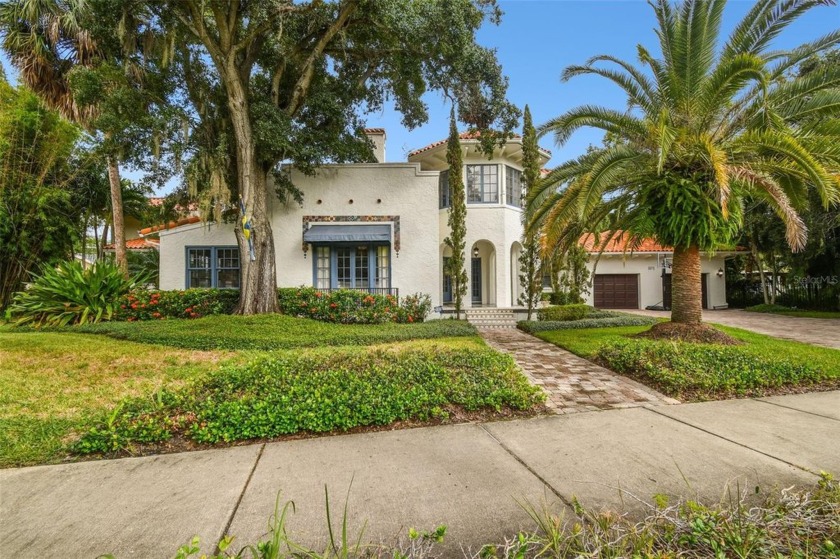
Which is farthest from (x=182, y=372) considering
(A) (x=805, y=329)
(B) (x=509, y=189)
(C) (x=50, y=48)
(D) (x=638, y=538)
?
(A) (x=805, y=329)

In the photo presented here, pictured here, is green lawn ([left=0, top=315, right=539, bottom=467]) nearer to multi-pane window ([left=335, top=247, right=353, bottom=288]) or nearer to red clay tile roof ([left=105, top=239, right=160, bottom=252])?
multi-pane window ([left=335, top=247, right=353, bottom=288])

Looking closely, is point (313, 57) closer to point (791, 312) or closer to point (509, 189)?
point (509, 189)

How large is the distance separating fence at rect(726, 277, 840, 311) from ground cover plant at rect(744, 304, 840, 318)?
2.35 ft

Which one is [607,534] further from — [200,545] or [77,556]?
[77,556]

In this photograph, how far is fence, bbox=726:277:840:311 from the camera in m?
16.8

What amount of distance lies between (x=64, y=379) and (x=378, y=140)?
12.5 meters

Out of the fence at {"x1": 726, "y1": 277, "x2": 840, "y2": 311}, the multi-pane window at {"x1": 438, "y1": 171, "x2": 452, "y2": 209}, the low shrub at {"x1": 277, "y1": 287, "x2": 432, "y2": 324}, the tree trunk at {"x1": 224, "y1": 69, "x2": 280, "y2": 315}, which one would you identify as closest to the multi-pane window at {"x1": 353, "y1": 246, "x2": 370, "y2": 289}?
the low shrub at {"x1": 277, "y1": 287, "x2": 432, "y2": 324}

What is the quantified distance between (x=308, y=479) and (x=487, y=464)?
56.0 inches

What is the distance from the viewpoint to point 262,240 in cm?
1088

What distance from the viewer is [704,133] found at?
25.0 feet

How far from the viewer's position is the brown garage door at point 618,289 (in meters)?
21.0

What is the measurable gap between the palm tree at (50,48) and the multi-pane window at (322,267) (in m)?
6.37

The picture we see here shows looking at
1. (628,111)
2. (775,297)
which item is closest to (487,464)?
(628,111)

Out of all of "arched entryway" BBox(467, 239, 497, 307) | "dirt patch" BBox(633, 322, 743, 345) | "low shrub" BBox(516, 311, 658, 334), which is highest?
"arched entryway" BBox(467, 239, 497, 307)
